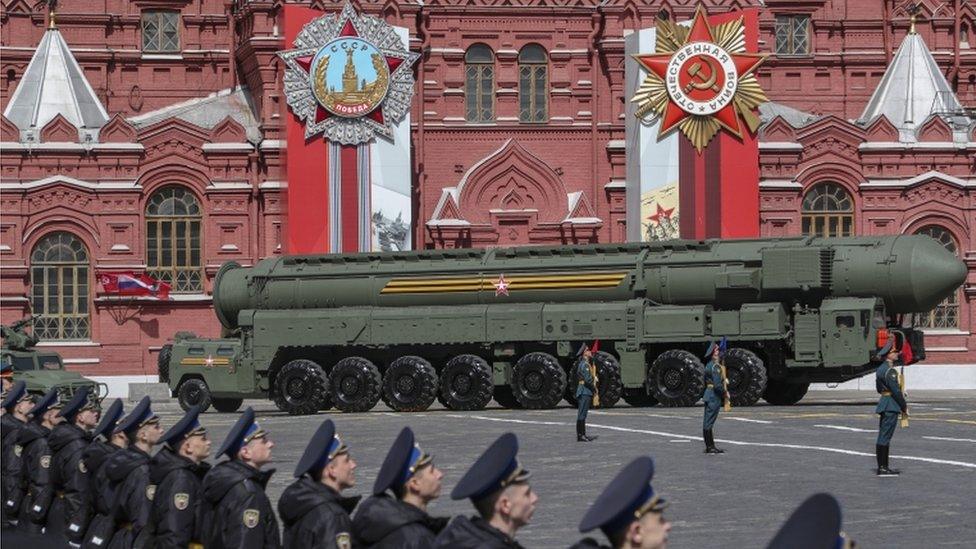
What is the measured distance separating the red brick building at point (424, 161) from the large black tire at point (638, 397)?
50.7 ft

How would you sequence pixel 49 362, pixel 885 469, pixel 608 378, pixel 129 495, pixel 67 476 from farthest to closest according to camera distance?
pixel 49 362
pixel 608 378
pixel 885 469
pixel 67 476
pixel 129 495

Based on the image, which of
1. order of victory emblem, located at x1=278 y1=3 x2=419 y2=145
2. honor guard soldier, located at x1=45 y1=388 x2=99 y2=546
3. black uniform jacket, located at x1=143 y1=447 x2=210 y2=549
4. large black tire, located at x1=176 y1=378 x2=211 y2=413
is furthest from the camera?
order of victory emblem, located at x1=278 y1=3 x2=419 y2=145

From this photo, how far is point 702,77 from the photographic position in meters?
59.1

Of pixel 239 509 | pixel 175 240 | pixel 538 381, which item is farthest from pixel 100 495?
pixel 175 240

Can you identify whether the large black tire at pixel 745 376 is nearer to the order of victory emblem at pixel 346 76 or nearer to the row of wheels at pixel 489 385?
the row of wheels at pixel 489 385

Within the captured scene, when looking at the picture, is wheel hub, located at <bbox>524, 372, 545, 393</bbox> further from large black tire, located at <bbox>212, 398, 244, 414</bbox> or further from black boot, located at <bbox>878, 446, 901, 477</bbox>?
black boot, located at <bbox>878, 446, 901, 477</bbox>

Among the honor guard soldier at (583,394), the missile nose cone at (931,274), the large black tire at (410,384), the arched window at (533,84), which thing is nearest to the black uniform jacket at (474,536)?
the honor guard soldier at (583,394)

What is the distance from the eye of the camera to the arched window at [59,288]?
193 feet

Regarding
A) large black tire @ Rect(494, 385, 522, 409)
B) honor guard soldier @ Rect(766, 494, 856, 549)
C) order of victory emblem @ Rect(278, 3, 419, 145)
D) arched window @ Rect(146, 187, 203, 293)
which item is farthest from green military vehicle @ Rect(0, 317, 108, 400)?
honor guard soldier @ Rect(766, 494, 856, 549)

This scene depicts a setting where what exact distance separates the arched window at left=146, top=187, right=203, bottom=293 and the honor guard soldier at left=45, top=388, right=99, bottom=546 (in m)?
39.6

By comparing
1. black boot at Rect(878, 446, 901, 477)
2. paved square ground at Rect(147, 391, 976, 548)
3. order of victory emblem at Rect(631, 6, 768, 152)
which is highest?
order of victory emblem at Rect(631, 6, 768, 152)

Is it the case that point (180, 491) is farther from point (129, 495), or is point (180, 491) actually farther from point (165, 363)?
point (165, 363)

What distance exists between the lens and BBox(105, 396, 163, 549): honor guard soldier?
15641mm

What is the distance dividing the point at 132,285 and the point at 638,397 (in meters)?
19.9
